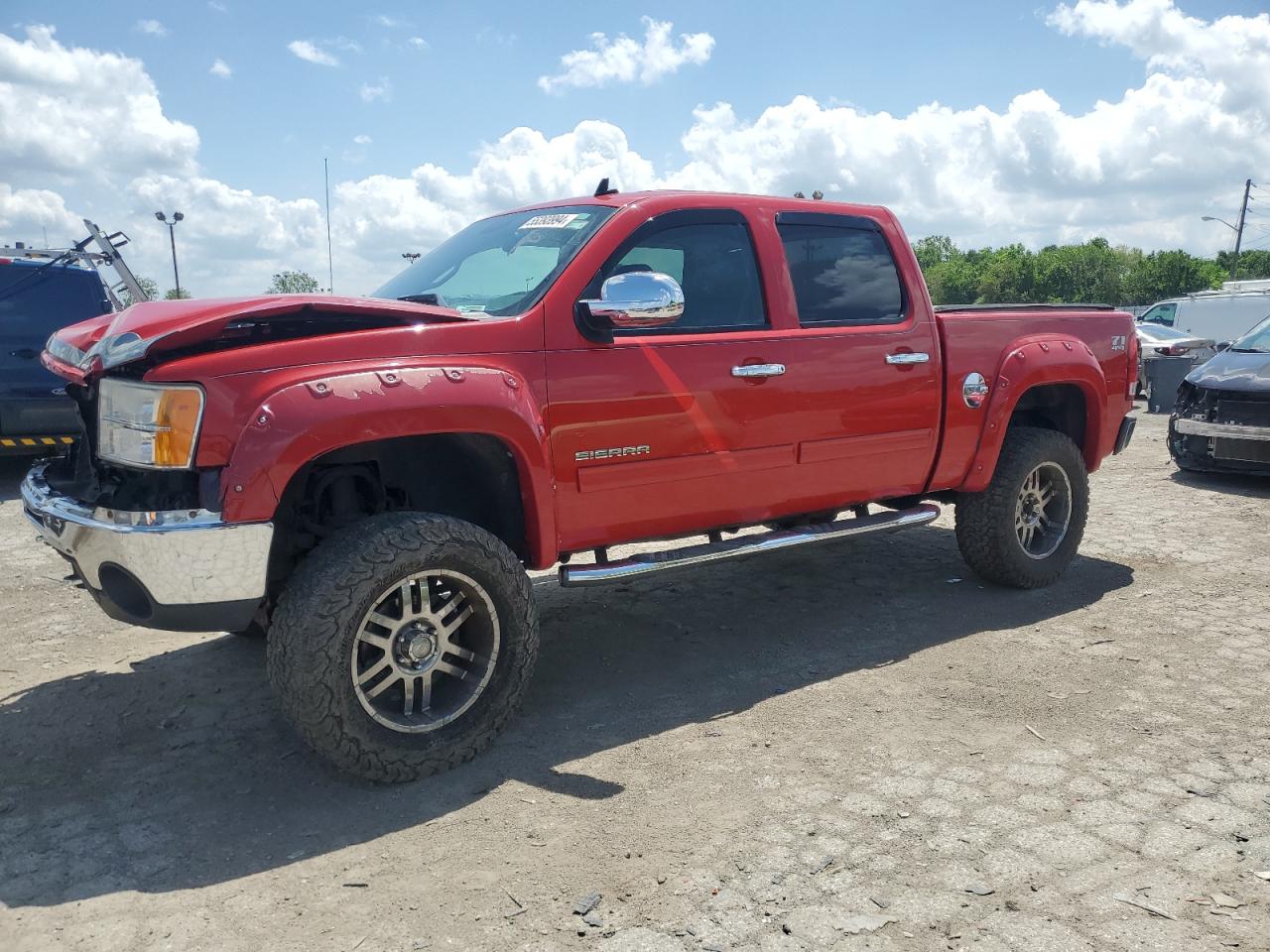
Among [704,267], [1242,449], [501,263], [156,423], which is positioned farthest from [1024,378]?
[1242,449]

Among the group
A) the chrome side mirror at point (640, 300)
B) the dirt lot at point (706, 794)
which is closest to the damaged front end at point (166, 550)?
the dirt lot at point (706, 794)

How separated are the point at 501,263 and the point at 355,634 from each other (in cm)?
172

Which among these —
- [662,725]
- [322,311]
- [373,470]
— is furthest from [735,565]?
[322,311]

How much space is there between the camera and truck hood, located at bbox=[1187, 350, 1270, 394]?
334 inches

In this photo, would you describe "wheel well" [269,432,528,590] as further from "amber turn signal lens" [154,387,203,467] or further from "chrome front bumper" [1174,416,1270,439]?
"chrome front bumper" [1174,416,1270,439]

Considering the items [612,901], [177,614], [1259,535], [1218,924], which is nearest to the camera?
[1218,924]

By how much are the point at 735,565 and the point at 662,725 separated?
2.52 meters

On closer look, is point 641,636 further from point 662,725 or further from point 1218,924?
point 1218,924

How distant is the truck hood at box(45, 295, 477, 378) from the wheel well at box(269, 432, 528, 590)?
16.9 inches

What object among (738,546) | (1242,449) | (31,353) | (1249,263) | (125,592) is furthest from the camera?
(1249,263)

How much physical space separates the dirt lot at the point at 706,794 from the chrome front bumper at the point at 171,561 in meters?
0.66

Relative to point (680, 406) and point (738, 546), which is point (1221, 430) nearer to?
point (738, 546)

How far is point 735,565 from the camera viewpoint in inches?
247

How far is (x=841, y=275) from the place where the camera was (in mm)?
4766
